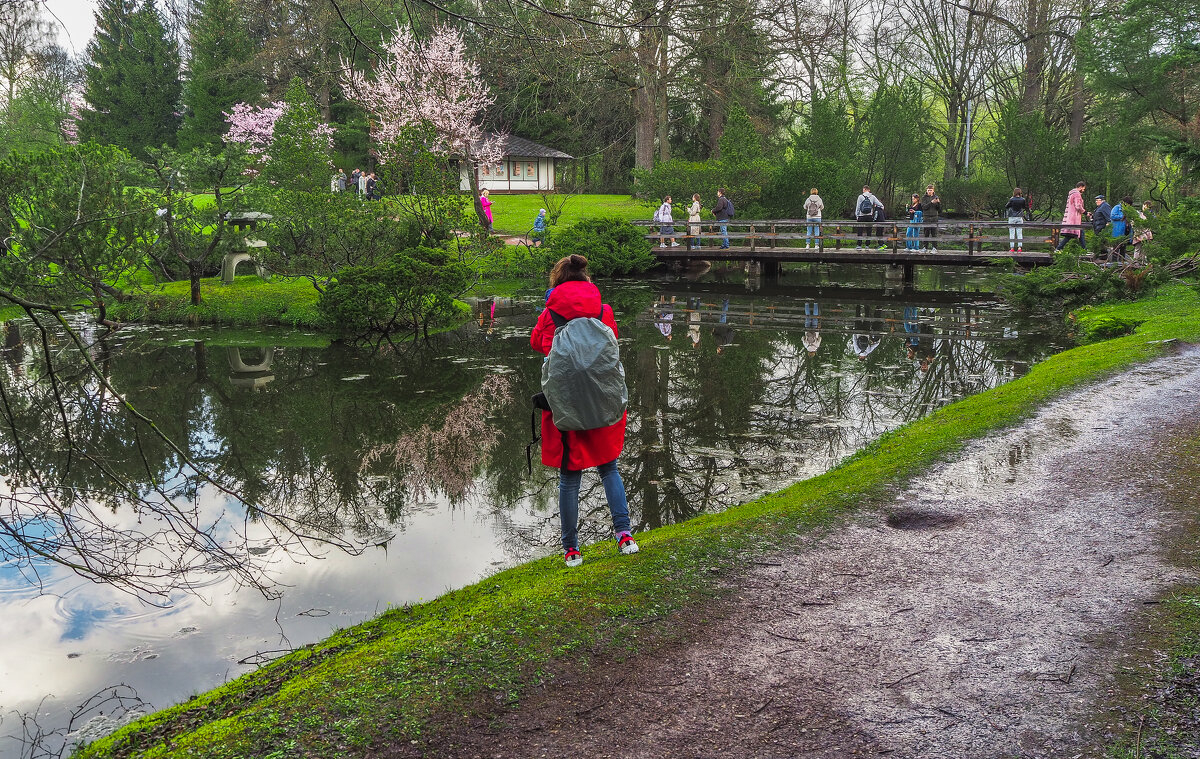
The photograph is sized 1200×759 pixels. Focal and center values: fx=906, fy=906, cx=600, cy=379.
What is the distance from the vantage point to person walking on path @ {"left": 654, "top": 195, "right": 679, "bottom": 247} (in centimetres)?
2609

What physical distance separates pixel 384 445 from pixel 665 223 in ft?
55.5

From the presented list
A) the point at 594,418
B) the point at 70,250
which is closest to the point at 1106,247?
the point at 594,418

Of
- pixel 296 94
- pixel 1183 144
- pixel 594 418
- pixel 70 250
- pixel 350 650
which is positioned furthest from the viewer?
pixel 296 94

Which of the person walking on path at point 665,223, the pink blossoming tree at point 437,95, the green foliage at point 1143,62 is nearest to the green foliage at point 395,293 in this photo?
the pink blossoming tree at point 437,95

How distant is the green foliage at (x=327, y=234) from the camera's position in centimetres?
1873

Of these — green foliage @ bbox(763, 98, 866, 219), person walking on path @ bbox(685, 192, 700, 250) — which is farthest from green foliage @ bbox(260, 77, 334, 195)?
green foliage @ bbox(763, 98, 866, 219)

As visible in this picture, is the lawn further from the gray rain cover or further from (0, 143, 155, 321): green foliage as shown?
the gray rain cover

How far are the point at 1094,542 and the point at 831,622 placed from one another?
7.23 feet

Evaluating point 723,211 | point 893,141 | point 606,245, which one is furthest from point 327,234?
point 893,141

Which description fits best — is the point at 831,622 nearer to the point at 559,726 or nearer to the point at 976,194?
the point at 559,726

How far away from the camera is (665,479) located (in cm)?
892

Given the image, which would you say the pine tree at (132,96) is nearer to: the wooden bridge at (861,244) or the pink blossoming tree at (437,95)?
the pink blossoming tree at (437,95)

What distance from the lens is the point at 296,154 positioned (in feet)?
68.7

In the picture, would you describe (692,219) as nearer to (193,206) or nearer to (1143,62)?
(193,206)
